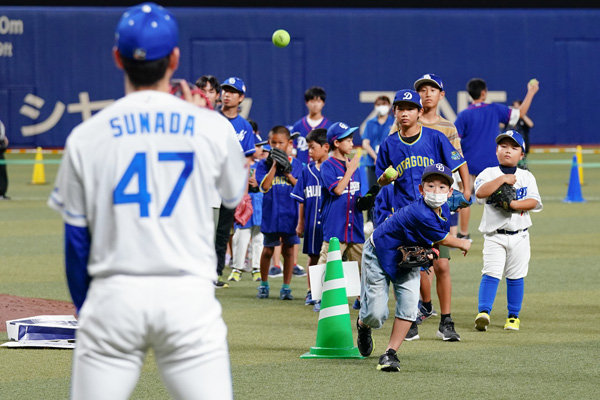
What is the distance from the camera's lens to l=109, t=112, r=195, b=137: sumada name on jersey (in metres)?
3.46

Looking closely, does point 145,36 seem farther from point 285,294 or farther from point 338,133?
point 285,294

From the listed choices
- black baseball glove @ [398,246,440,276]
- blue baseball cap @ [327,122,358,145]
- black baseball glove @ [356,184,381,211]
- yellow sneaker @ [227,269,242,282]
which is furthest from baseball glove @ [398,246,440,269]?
yellow sneaker @ [227,269,242,282]

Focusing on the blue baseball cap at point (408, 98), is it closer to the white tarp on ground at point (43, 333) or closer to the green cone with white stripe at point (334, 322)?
the green cone with white stripe at point (334, 322)

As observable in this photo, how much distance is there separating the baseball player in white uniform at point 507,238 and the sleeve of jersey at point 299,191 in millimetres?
2155

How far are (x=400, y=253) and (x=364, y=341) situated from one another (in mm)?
877

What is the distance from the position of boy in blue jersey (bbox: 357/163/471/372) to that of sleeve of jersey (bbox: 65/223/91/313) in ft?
12.8

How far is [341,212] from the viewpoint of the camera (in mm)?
9656

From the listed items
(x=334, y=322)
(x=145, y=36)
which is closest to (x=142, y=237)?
(x=145, y=36)

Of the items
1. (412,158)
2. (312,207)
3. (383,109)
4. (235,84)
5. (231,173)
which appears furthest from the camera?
(383,109)

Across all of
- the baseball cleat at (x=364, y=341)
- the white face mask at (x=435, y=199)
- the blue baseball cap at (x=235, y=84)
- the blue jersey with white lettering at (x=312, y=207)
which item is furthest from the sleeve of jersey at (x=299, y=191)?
the white face mask at (x=435, y=199)

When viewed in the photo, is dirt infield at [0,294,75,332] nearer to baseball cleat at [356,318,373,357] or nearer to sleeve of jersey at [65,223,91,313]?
baseball cleat at [356,318,373,357]

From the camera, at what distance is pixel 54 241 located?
15500mm

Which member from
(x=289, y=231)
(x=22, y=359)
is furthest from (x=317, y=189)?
(x=22, y=359)

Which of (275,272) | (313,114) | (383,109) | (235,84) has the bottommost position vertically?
(275,272)
